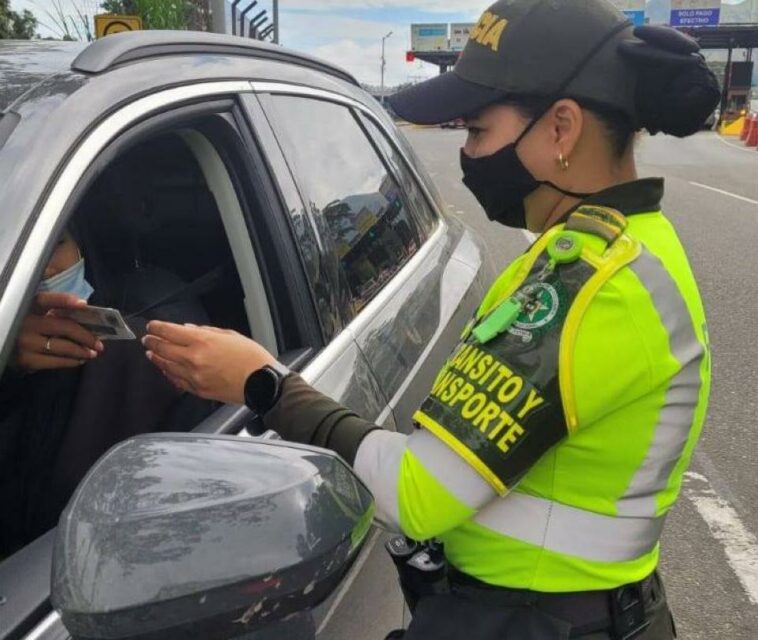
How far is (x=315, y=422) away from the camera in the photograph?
139 cm

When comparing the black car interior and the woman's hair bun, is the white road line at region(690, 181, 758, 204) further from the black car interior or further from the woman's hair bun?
the woman's hair bun

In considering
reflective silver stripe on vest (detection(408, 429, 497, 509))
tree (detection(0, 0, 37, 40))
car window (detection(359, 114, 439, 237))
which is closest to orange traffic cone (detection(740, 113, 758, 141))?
tree (detection(0, 0, 37, 40))

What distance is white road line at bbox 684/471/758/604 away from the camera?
3350 mm

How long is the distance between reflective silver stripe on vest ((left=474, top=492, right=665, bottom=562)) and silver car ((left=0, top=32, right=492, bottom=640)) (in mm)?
315

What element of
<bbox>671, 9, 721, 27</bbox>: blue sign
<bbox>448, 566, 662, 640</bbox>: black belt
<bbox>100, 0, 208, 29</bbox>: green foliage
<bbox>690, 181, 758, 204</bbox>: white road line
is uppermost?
<bbox>448, 566, 662, 640</bbox>: black belt

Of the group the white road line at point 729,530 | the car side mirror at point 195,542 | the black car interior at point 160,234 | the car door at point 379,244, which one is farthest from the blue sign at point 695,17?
the car side mirror at point 195,542

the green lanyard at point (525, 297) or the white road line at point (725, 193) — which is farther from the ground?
the green lanyard at point (525, 297)

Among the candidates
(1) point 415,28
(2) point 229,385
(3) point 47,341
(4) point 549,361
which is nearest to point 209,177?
(3) point 47,341

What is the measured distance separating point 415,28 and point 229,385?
7456 cm

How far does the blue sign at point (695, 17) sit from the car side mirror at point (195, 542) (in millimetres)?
57833

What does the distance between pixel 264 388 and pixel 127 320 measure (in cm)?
77

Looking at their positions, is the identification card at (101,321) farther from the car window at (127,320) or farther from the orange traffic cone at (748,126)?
the orange traffic cone at (748,126)

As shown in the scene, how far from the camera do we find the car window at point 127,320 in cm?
178

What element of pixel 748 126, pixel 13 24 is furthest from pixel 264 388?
pixel 748 126
